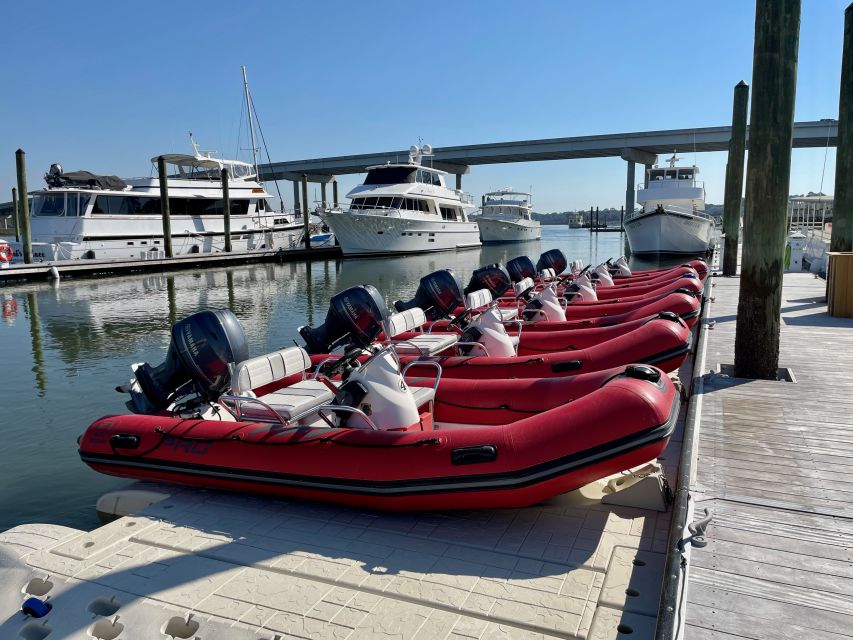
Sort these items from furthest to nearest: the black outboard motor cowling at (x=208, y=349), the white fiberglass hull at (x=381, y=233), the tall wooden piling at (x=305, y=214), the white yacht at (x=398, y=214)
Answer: the tall wooden piling at (x=305, y=214), the white yacht at (x=398, y=214), the white fiberglass hull at (x=381, y=233), the black outboard motor cowling at (x=208, y=349)

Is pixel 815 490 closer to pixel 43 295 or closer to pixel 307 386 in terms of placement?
pixel 307 386

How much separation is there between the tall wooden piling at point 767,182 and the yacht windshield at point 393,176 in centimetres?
2948

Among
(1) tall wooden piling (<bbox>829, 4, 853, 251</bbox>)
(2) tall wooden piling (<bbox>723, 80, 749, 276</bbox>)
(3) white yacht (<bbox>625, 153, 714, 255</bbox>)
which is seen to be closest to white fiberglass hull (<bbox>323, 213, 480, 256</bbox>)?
(3) white yacht (<bbox>625, 153, 714, 255</bbox>)

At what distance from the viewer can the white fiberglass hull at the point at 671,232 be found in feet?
87.1

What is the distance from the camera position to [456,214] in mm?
39188

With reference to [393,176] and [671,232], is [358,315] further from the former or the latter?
[393,176]

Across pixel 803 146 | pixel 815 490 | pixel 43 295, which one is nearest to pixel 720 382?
pixel 815 490

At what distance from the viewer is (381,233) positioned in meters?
32.4

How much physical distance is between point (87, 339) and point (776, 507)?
12.0 m

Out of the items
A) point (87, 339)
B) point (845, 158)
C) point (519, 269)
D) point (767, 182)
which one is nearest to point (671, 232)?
point (519, 269)

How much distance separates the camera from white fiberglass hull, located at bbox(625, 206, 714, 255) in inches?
1045

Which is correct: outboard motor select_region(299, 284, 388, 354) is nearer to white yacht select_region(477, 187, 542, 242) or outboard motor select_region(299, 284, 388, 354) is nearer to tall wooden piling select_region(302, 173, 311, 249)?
tall wooden piling select_region(302, 173, 311, 249)

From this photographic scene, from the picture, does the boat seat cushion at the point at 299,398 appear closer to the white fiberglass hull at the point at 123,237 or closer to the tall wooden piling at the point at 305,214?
the white fiberglass hull at the point at 123,237

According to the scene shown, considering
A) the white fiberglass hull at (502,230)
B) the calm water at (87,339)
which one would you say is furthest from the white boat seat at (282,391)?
the white fiberglass hull at (502,230)
